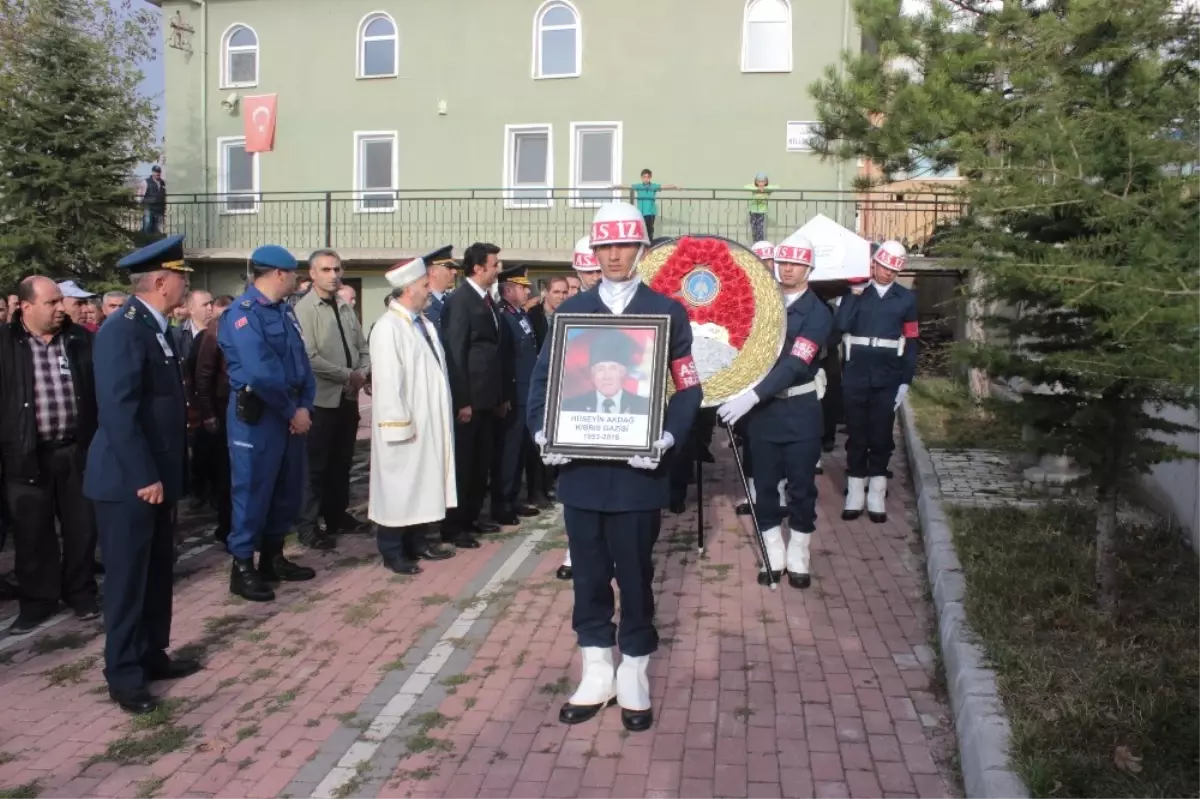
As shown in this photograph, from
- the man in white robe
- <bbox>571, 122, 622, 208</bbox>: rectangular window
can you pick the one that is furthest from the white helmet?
<bbox>571, 122, 622, 208</bbox>: rectangular window

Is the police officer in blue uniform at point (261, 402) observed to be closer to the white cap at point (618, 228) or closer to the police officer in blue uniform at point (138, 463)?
the police officer in blue uniform at point (138, 463)

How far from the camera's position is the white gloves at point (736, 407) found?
5.84 m

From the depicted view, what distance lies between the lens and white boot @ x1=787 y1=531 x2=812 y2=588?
662 centimetres

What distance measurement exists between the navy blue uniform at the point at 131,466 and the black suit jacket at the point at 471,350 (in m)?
2.83

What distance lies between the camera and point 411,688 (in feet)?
16.6

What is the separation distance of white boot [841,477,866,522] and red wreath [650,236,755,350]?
9.55 ft

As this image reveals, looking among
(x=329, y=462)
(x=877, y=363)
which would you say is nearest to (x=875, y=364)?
(x=877, y=363)

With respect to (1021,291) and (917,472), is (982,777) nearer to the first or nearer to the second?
(1021,291)

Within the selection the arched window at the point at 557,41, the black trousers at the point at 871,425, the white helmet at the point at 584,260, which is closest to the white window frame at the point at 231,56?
the arched window at the point at 557,41

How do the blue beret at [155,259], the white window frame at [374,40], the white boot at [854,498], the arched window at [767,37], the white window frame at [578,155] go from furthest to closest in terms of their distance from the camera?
the white window frame at [374,40] → the white window frame at [578,155] → the arched window at [767,37] → the white boot at [854,498] → the blue beret at [155,259]

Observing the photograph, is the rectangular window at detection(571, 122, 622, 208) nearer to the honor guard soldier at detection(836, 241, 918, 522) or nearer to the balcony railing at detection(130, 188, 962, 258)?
the balcony railing at detection(130, 188, 962, 258)

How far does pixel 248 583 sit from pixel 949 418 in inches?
358

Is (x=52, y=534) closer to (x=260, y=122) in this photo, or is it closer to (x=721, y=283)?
(x=721, y=283)

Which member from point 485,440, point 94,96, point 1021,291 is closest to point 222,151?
point 94,96
